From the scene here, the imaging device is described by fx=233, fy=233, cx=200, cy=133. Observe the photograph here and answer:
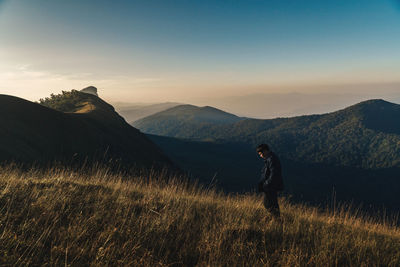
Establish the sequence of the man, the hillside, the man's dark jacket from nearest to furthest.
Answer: the man, the man's dark jacket, the hillside

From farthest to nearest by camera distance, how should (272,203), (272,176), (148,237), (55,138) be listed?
(55,138) < (272,176) < (272,203) < (148,237)

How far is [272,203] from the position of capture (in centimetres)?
575

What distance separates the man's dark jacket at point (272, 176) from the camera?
5.87 m

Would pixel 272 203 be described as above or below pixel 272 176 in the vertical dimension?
below

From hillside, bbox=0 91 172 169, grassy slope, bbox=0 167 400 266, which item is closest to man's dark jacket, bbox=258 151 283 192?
grassy slope, bbox=0 167 400 266

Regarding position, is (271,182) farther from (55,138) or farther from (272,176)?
(55,138)

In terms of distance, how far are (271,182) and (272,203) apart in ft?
1.67

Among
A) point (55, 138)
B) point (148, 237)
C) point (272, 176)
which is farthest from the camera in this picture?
point (55, 138)

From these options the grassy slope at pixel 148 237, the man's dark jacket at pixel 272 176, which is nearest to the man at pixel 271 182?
the man's dark jacket at pixel 272 176

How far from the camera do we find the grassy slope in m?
2.96

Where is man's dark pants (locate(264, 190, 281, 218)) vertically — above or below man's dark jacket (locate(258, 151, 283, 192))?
below

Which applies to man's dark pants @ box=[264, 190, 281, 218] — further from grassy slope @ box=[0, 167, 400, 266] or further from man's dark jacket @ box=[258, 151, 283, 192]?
grassy slope @ box=[0, 167, 400, 266]

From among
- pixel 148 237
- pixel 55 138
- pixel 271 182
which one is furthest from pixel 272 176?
pixel 55 138

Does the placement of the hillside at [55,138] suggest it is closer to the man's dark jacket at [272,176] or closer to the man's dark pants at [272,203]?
the man's dark jacket at [272,176]
